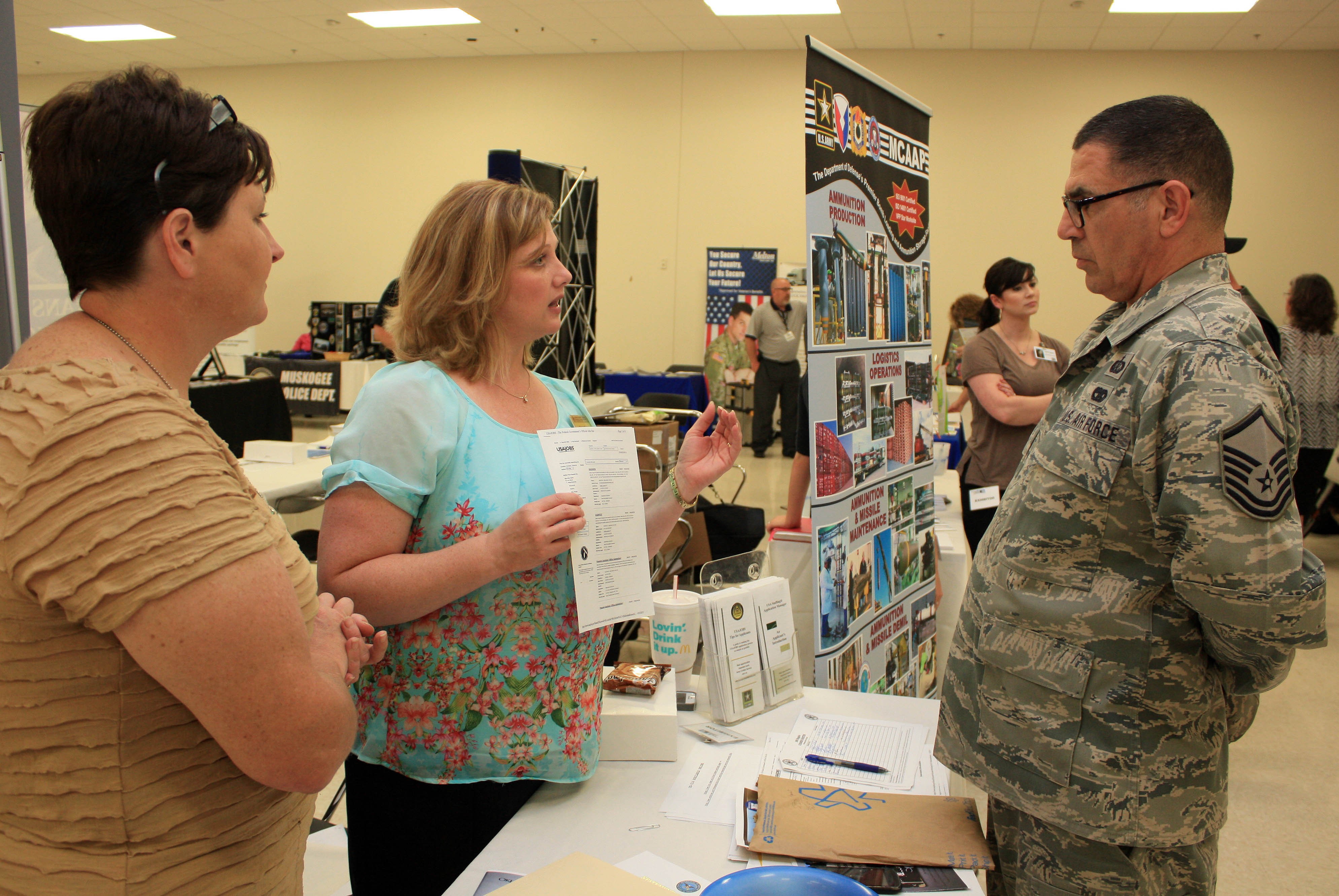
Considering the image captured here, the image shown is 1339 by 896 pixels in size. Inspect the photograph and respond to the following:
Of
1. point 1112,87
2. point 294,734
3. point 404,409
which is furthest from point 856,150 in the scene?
point 1112,87

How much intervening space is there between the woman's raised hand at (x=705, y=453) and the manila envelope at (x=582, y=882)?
2.17ft

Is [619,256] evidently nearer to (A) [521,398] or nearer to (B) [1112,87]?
(B) [1112,87]

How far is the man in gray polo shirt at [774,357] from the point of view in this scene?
9.09 metres

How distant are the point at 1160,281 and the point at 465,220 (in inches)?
42.3

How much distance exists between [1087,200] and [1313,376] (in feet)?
17.5

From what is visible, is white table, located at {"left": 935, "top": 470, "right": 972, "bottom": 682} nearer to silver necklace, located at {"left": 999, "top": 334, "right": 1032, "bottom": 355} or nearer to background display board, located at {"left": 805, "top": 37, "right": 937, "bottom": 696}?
background display board, located at {"left": 805, "top": 37, "right": 937, "bottom": 696}

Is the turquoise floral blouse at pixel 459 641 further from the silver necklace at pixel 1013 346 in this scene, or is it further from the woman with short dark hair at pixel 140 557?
the silver necklace at pixel 1013 346

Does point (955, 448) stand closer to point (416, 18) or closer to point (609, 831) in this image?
point (609, 831)


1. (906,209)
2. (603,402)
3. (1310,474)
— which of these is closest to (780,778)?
(906,209)

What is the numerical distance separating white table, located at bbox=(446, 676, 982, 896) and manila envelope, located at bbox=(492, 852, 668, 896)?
4.0 inches

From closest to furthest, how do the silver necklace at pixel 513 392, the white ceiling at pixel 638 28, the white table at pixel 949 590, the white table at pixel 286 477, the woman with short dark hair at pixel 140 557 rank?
the woman with short dark hair at pixel 140 557, the silver necklace at pixel 513 392, the white table at pixel 949 590, the white table at pixel 286 477, the white ceiling at pixel 638 28

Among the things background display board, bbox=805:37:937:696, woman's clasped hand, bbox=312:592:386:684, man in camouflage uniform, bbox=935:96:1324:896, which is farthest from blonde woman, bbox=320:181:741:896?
background display board, bbox=805:37:937:696

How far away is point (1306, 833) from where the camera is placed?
2.71m

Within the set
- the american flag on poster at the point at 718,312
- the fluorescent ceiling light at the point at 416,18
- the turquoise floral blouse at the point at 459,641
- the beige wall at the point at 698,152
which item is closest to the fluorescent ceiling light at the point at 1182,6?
the beige wall at the point at 698,152
